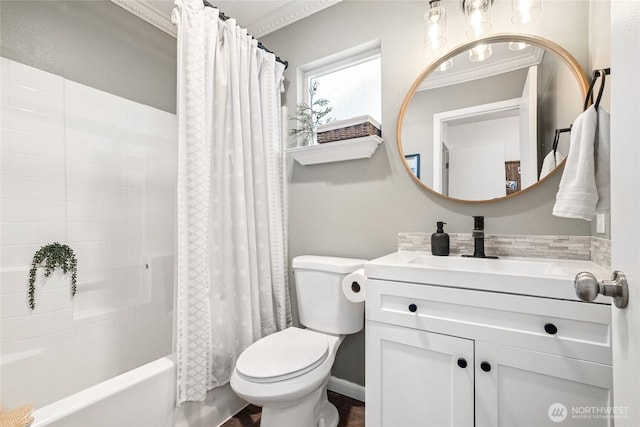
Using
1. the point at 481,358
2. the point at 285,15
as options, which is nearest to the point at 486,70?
the point at 481,358

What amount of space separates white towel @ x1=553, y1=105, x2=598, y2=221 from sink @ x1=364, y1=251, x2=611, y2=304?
0.21 m

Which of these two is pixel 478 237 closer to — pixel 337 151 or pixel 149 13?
pixel 337 151

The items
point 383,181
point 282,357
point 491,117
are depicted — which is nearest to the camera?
point 282,357

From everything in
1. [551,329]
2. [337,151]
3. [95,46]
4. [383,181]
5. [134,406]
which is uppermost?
[95,46]

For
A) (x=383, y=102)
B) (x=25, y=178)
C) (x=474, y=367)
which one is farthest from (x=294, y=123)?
(x=474, y=367)

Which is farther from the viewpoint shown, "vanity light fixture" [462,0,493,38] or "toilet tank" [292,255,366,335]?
"toilet tank" [292,255,366,335]

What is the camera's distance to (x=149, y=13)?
1.96m

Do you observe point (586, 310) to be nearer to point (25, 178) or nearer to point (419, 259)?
point (419, 259)

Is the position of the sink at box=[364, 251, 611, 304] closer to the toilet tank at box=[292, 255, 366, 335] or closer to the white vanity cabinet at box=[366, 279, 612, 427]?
the white vanity cabinet at box=[366, 279, 612, 427]

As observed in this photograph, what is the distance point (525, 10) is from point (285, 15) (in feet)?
4.69

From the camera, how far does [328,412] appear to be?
1522 millimetres

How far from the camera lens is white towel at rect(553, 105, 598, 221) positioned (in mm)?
932

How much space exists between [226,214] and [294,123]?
87 cm

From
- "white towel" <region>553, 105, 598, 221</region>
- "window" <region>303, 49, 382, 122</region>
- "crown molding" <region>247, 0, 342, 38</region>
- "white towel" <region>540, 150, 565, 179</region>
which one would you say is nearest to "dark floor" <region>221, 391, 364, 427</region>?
"white towel" <region>553, 105, 598, 221</region>
